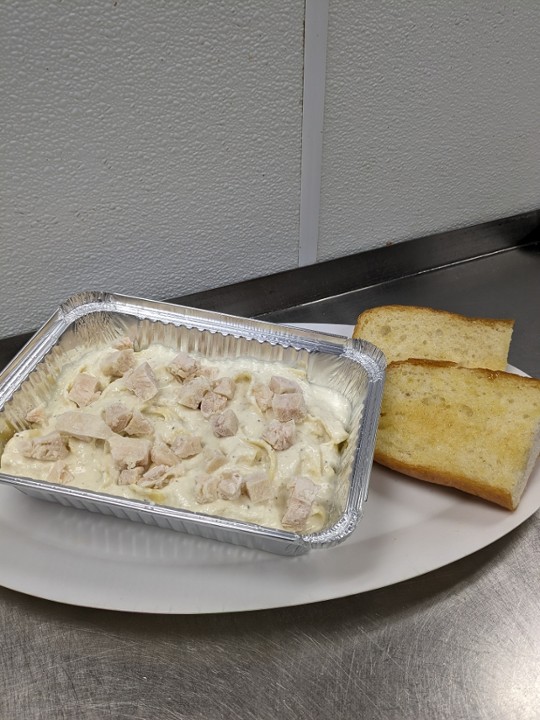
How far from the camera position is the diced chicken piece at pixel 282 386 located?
1281 mm

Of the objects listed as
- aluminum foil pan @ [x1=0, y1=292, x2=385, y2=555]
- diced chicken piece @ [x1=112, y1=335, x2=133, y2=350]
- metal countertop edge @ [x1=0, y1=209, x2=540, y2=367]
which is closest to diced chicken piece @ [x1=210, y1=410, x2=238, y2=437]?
aluminum foil pan @ [x1=0, y1=292, x2=385, y2=555]

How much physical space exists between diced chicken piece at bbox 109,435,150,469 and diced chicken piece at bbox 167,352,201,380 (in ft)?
0.72

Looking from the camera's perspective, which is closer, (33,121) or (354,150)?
(33,121)

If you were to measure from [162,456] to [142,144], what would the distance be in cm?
78

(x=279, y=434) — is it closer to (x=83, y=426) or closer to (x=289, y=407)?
(x=289, y=407)

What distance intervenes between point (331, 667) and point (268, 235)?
117 cm

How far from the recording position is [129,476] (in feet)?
3.68

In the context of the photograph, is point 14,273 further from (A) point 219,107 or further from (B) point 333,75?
(B) point 333,75

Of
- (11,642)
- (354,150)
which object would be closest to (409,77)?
(354,150)

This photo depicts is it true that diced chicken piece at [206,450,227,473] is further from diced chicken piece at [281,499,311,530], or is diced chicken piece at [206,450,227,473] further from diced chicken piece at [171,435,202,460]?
diced chicken piece at [281,499,311,530]

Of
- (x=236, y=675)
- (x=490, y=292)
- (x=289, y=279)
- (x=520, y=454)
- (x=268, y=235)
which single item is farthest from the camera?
(x=490, y=292)

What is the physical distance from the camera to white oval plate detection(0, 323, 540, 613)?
106cm

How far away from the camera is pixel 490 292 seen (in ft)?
6.73

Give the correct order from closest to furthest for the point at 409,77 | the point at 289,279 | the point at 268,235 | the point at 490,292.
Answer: the point at 409,77
the point at 268,235
the point at 289,279
the point at 490,292
